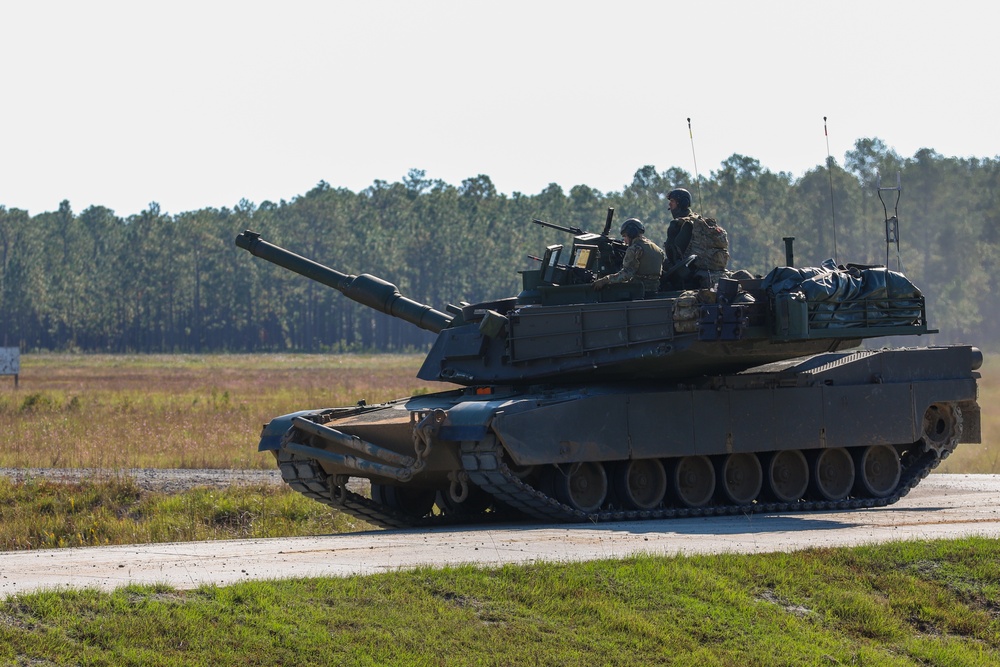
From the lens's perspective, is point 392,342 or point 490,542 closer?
point 490,542

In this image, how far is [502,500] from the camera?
17453mm

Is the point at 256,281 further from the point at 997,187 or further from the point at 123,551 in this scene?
the point at 123,551

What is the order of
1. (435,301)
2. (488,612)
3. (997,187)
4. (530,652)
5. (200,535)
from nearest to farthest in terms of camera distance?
(530,652)
(488,612)
(200,535)
(997,187)
(435,301)

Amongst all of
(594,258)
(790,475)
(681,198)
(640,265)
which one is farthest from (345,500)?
(790,475)

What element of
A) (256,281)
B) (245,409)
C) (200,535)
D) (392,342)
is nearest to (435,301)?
(392,342)

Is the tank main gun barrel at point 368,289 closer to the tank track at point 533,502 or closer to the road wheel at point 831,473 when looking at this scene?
the tank track at point 533,502

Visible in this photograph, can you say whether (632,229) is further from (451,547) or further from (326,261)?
(326,261)

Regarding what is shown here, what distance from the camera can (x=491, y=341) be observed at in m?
19.2

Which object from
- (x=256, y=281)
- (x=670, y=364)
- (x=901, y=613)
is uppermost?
(x=256, y=281)

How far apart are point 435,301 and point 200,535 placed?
3716 inches

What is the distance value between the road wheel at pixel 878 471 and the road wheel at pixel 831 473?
0.15m

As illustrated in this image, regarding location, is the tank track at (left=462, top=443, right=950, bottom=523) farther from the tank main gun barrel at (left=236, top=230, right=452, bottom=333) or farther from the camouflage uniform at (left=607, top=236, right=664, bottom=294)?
the tank main gun barrel at (left=236, top=230, right=452, bottom=333)

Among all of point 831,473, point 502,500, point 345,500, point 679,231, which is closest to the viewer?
point 502,500

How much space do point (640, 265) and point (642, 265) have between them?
31 millimetres
